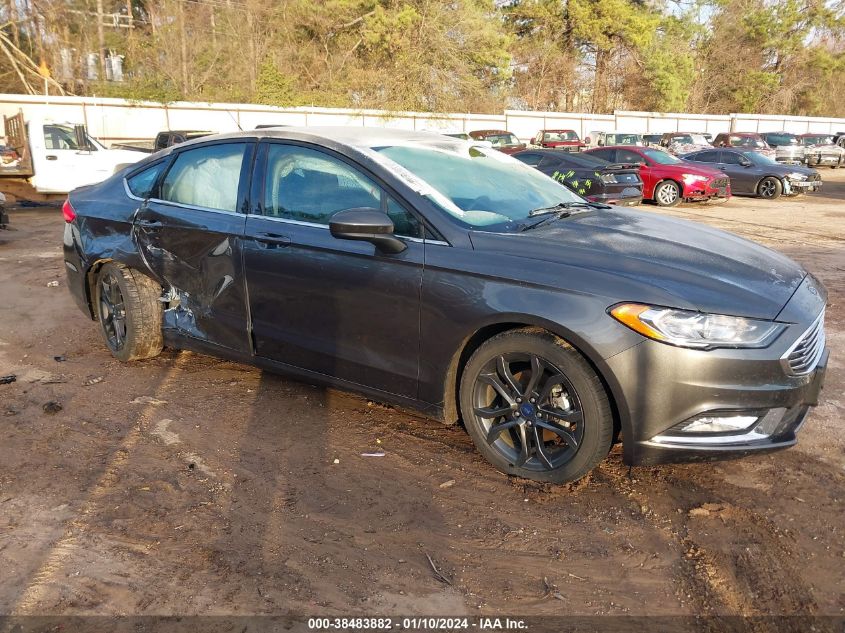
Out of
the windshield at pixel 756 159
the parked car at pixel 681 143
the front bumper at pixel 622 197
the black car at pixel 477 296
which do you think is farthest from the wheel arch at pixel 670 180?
the black car at pixel 477 296

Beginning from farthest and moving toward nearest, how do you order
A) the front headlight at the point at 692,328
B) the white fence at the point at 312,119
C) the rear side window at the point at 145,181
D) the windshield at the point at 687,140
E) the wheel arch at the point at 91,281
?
the white fence at the point at 312,119 < the windshield at the point at 687,140 < the wheel arch at the point at 91,281 < the rear side window at the point at 145,181 < the front headlight at the point at 692,328

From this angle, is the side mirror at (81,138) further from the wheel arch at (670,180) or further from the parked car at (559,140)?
the parked car at (559,140)

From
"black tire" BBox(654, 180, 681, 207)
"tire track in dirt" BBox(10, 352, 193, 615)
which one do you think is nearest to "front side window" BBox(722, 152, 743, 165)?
"black tire" BBox(654, 180, 681, 207)

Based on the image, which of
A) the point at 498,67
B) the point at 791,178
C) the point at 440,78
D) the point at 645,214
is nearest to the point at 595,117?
the point at 498,67

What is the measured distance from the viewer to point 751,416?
2.86 meters

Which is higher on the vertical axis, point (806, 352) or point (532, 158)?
point (532, 158)

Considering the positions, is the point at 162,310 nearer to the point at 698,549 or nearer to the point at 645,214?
the point at 645,214

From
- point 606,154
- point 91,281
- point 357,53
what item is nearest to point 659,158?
point 606,154

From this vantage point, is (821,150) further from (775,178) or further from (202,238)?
(202,238)

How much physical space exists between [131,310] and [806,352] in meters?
4.03

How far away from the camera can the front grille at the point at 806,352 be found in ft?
9.36

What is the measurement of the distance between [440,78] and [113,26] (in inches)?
716

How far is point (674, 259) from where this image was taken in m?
3.07

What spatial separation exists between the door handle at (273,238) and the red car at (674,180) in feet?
46.7
